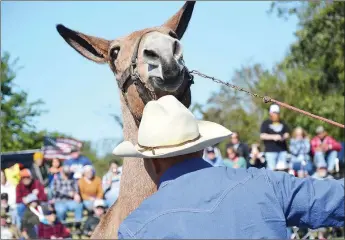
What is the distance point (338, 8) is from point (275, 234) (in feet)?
97.3

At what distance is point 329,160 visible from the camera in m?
15.3

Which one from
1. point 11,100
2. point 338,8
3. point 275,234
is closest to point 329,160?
point 275,234

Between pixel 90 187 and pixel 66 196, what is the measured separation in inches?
35.3

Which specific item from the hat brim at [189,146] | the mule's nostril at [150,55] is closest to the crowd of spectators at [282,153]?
the mule's nostril at [150,55]

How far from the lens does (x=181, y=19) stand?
562 centimetres

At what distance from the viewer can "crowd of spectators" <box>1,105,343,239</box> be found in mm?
13578

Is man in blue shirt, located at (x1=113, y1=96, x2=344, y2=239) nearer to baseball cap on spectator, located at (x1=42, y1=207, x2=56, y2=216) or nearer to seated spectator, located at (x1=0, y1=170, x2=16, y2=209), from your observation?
baseball cap on spectator, located at (x1=42, y1=207, x2=56, y2=216)

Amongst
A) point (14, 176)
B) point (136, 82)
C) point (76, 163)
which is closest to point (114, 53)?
point (136, 82)

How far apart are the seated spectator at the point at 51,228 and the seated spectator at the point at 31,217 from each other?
0.40 ft

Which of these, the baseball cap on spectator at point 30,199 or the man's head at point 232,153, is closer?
the man's head at point 232,153

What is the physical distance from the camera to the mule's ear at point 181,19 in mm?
5598

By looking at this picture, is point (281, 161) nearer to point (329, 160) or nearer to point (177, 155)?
point (329, 160)

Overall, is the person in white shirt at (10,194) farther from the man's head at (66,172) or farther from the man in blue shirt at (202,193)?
the man in blue shirt at (202,193)

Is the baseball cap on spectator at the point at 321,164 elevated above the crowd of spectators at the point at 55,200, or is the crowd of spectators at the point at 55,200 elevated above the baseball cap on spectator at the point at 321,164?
the baseball cap on spectator at the point at 321,164
